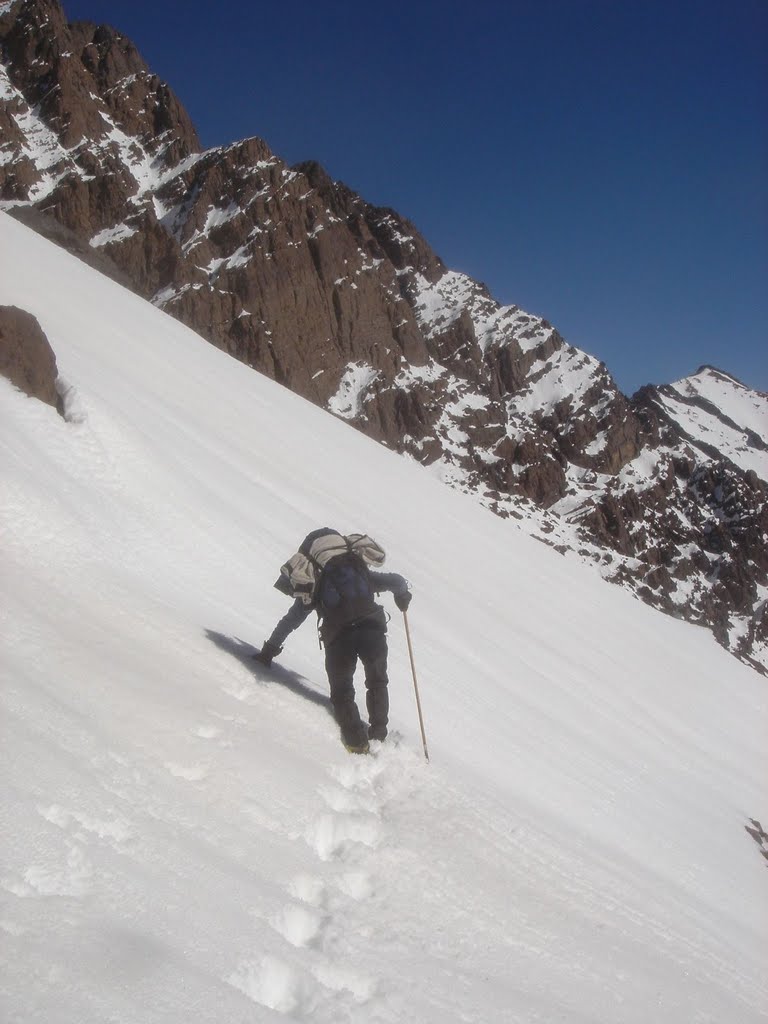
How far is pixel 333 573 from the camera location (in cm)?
548

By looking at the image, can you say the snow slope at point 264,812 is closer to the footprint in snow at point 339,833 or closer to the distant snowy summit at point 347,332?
the footprint in snow at point 339,833

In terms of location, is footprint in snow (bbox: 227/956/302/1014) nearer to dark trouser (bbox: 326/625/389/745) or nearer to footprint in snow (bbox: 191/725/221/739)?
footprint in snow (bbox: 191/725/221/739)

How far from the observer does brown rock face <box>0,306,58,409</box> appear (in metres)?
7.85

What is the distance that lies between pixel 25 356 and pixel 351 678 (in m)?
5.55

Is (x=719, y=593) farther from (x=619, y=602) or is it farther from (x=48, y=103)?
(x=48, y=103)

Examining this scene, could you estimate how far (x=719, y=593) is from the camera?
15188cm

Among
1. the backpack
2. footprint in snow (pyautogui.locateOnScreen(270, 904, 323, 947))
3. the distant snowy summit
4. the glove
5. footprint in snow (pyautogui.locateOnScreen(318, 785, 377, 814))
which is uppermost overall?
the distant snowy summit

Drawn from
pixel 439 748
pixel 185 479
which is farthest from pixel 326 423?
pixel 439 748

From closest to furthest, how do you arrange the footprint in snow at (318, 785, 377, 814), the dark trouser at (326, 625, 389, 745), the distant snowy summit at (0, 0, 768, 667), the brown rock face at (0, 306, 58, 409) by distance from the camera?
the footprint in snow at (318, 785, 377, 814) → the dark trouser at (326, 625, 389, 745) → the brown rock face at (0, 306, 58, 409) → the distant snowy summit at (0, 0, 768, 667)

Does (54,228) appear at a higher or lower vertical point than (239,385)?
higher

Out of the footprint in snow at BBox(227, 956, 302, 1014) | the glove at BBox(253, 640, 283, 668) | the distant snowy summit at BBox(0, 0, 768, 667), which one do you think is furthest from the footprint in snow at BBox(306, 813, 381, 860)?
the distant snowy summit at BBox(0, 0, 768, 667)

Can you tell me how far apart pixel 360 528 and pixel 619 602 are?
12.8 metres

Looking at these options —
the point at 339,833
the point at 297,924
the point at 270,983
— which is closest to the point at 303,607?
the point at 339,833

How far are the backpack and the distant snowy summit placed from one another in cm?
11988
